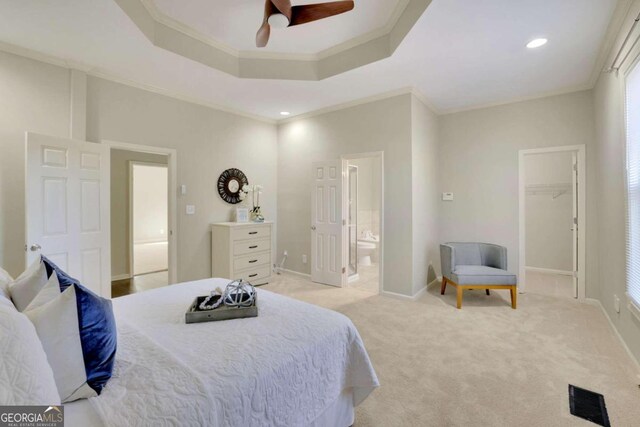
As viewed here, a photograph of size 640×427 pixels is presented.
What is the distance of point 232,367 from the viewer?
1128 mm

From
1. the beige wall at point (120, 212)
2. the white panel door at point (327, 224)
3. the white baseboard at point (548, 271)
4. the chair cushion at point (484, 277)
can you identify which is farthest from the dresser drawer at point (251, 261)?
the white baseboard at point (548, 271)

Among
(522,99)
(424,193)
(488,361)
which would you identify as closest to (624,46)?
(522,99)

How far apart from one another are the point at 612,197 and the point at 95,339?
13.4 ft

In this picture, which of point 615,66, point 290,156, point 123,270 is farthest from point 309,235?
point 615,66

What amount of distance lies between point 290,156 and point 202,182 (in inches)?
62.8

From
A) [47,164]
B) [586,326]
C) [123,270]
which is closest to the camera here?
[47,164]

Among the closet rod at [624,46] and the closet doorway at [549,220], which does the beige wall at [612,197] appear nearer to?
the closet rod at [624,46]

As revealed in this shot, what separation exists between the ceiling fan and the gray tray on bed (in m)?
1.97

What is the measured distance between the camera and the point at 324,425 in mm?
1457

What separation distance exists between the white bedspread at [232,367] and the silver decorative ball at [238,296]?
0.09 m

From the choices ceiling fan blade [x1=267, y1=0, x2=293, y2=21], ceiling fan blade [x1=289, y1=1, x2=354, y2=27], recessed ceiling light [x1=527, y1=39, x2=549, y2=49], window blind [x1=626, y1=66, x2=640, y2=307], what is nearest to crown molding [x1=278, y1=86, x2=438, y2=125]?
recessed ceiling light [x1=527, y1=39, x2=549, y2=49]

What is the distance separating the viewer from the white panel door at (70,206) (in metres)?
2.68

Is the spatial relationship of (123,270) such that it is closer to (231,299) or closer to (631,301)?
(231,299)

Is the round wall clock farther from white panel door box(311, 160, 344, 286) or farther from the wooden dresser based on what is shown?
white panel door box(311, 160, 344, 286)
